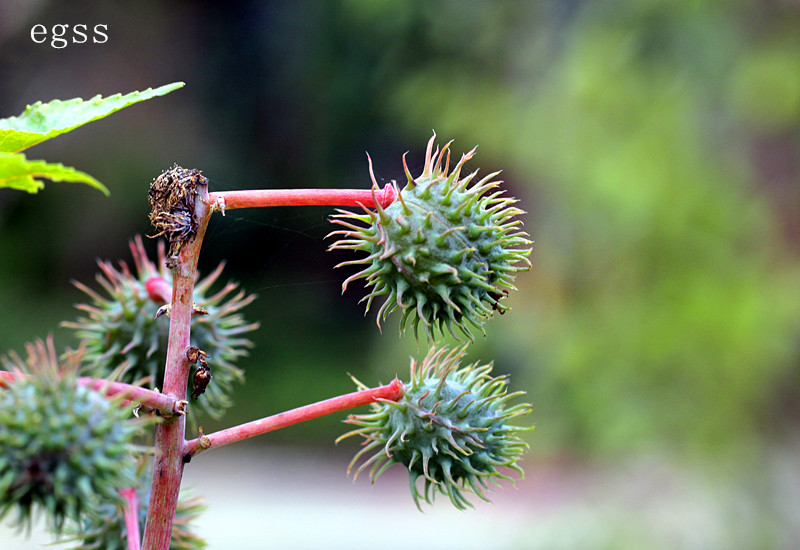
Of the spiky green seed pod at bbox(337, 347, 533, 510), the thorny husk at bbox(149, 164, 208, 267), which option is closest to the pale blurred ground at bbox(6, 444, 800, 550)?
the spiky green seed pod at bbox(337, 347, 533, 510)

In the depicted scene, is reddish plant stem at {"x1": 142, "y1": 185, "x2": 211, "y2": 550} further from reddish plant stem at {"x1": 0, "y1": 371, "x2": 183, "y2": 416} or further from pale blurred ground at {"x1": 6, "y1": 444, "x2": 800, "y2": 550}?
pale blurred ground at {"x1": 6, "y1": 444, "x2": 800, "y2": 550}

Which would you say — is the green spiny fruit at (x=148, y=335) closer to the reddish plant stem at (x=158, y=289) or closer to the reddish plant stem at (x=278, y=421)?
the reddish plant stem at (x=158, y=289)

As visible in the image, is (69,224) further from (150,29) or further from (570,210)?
(570,210)

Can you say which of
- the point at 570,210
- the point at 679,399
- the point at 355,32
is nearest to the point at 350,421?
the point at 679,399

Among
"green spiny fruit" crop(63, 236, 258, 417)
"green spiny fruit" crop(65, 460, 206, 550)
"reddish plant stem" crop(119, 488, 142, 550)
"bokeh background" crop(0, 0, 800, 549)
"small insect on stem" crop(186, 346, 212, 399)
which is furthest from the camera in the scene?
"bokeh background" crop(0, 0, 800, 549)

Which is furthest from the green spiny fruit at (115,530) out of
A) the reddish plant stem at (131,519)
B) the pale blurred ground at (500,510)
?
the pale blurred ground at (500,510)

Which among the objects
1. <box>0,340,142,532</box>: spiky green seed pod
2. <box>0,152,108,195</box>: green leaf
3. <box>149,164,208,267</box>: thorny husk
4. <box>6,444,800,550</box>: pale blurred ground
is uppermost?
<box>6,444,800,550</box>: pale blurred ground
